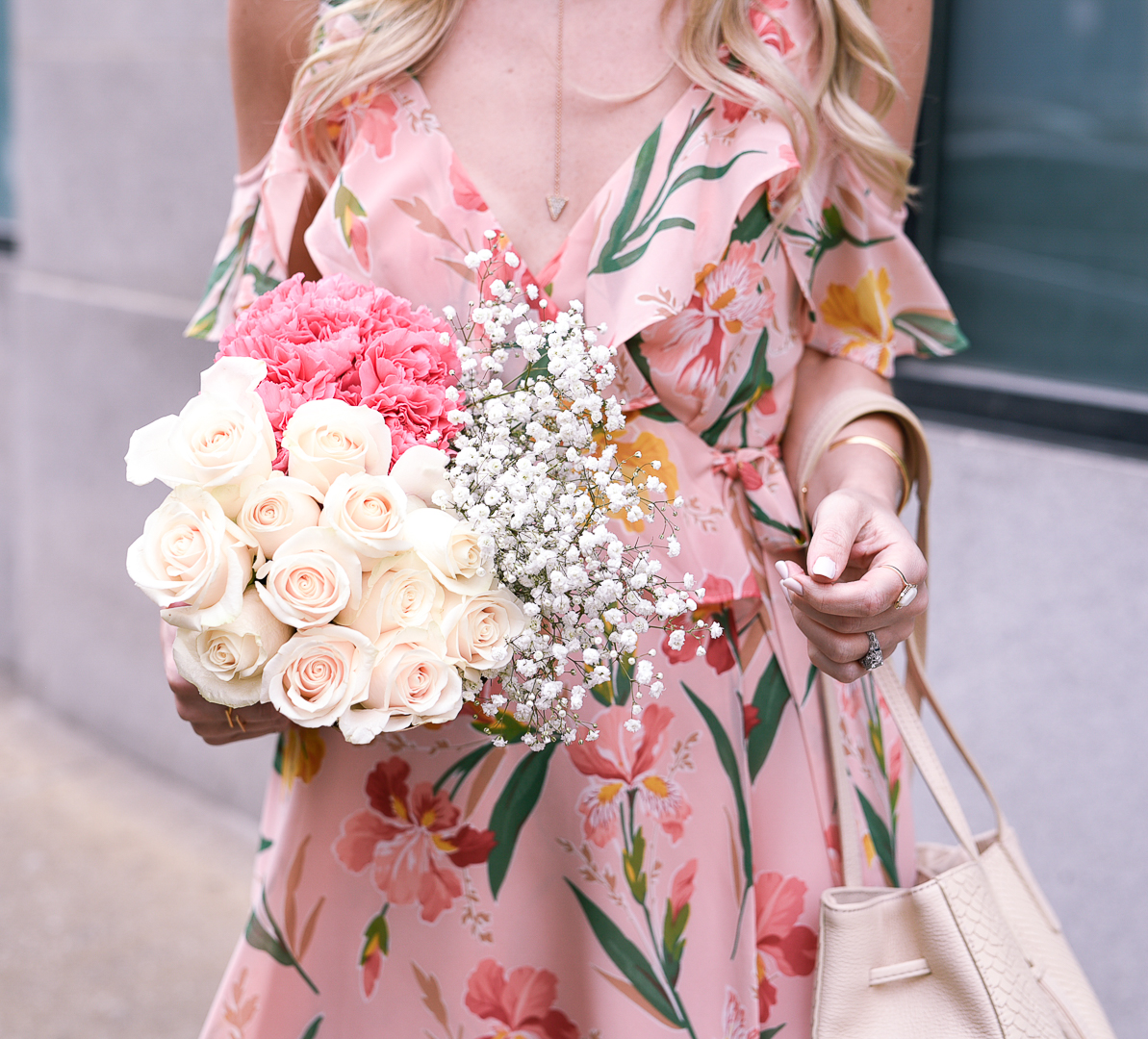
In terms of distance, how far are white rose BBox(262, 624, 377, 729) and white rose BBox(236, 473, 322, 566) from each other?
0.07 m

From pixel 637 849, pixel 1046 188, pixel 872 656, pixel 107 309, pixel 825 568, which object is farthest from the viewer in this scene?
pixel 107 309

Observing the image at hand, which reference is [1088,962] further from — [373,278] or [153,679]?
[153,679]

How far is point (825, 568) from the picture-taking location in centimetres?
99

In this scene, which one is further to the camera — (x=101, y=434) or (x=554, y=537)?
(x=101, y=434)

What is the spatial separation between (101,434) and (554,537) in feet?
11.0

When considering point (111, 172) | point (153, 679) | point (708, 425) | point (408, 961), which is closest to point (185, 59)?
point (111, 172)

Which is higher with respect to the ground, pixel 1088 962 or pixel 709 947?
pixel 709 947

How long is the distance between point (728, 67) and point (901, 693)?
674 mm

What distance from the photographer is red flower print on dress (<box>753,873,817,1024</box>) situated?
1.26m

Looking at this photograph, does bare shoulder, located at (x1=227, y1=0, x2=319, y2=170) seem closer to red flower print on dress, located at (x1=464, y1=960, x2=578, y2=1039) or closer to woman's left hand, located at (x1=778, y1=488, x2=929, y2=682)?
woman's left hand, located at (x1=778, y1=488, x2=929, y2=682)

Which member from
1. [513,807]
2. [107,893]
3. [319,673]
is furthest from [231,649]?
[107,893]

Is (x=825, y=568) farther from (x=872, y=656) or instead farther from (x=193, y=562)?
(x=193, y=562)

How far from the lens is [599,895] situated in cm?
121

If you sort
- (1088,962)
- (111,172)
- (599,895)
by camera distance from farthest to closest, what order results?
(111,172) < (1088,962) < (599,895)
